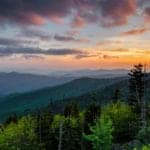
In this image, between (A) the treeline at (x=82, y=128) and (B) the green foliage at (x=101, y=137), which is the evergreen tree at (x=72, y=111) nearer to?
(A) the treeline at (x=82, y=128)

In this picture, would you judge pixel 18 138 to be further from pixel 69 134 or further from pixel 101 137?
pixel 101 137

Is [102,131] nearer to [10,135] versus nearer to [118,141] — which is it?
[118,141]

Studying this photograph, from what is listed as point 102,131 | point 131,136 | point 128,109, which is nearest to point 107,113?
point 128,109

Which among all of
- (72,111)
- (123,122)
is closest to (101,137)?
(123,122)

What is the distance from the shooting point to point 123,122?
111500 mm

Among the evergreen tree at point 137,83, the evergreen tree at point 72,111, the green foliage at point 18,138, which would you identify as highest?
the evergreen tree at point 137,83

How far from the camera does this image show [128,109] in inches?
4621

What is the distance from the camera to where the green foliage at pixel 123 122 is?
4186 inches

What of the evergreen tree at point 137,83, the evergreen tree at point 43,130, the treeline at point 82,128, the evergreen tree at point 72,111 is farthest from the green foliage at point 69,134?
the evergreen tree at point 137,83

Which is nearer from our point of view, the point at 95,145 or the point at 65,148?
the point at 95,145

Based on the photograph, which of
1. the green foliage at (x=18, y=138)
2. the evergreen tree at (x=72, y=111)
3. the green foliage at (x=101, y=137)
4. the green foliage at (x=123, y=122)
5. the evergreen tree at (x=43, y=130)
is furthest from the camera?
the evergreen tree at (x=72, y=111)

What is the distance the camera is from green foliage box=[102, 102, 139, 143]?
10631 cm

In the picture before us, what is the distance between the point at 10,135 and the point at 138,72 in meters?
39.8

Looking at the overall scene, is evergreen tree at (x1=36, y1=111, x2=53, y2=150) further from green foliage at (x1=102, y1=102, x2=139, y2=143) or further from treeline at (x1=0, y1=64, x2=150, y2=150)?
green foliage at (x1=102, y1=102, x2=139, y2=143)
